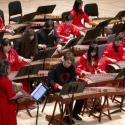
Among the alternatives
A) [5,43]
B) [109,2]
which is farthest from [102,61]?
[109,2]

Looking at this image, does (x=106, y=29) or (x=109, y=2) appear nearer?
(x=106, y=29)

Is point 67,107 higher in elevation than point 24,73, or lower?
lower

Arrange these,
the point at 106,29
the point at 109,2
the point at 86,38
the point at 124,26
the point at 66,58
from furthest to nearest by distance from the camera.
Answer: the point at 109,2, the point at 106,29, the point at 124,26, the point at 86,38, the point at 66,58

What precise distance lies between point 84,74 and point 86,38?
206 cm

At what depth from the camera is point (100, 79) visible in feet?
29.3

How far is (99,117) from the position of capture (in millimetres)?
9086

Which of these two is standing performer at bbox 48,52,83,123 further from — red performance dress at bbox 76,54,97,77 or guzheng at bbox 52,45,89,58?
guzheng at bbox 52,45,89,58

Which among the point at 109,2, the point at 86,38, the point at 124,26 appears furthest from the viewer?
the point at 109,2

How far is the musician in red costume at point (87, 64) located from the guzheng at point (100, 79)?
39cm

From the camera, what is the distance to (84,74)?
9.45 m

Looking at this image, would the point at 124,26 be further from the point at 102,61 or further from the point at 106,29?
the point at 102,61

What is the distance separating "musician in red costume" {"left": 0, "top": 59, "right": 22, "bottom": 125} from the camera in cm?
726

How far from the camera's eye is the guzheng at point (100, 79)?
882 centimetres

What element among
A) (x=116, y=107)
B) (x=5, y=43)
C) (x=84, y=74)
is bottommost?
(x=116, y=107)
